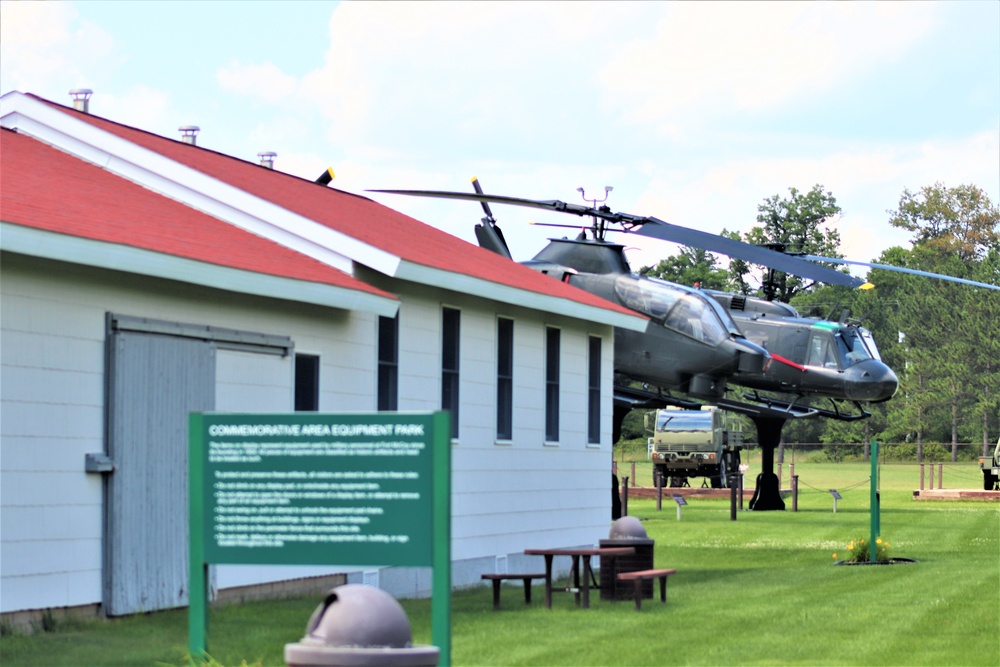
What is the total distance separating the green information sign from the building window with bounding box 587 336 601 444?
49.5ft

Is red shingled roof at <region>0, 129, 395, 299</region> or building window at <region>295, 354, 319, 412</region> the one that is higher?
red shingled roof at <region>0, 129, 395, 299</region>

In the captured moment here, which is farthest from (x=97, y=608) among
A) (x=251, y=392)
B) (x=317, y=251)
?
(x=317, y=251)

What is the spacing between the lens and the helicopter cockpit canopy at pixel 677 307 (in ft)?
105

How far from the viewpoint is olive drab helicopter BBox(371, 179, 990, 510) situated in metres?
28.5

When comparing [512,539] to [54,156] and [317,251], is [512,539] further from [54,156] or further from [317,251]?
[54,156]

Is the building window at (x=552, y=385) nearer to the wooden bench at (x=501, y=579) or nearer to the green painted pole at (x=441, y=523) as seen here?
the wooden bench at (x=501, y=579)

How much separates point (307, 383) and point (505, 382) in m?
4.34

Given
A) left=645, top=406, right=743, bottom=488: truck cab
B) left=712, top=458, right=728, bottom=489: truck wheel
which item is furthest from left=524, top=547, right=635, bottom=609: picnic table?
left=712, top=458, right=728, bottom=489: truck wheel

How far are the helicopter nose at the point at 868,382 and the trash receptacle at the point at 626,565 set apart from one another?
24.7 meters

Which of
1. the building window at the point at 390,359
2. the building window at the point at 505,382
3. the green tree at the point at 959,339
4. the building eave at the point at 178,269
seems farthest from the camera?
the green tree at the point at 959,339

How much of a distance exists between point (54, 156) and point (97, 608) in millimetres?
5220

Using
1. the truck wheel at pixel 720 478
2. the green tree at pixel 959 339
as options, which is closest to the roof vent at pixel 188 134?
the truck wheel at pixel 720 478

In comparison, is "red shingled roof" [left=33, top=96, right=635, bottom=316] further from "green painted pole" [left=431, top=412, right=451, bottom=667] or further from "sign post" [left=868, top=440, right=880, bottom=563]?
"green painted pole" [left=431, top=412, right=451, bottom=667]

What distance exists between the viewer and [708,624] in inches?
611
